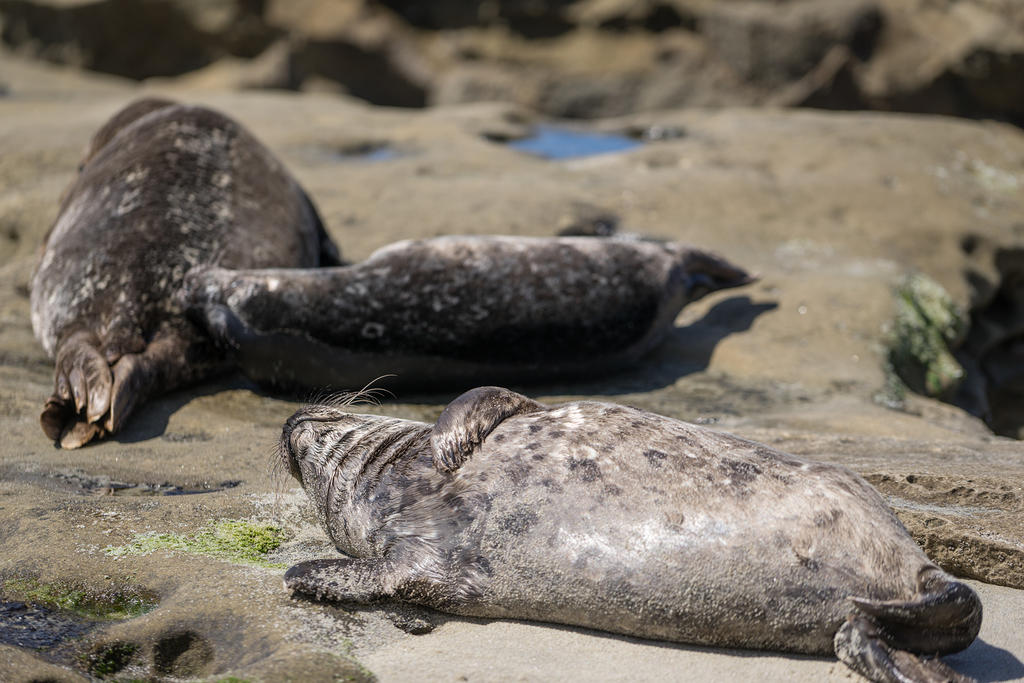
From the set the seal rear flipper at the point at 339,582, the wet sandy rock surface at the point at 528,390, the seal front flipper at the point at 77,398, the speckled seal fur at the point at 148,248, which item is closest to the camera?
the wet sandy rock surface at the point at 528,390

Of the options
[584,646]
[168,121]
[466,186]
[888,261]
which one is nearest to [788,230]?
[888,261]

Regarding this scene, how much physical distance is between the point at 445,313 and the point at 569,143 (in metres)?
5.47

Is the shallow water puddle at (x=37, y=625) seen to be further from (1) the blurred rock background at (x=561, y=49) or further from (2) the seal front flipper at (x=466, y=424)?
(1) the blurred rock background at (x=561, y=49)

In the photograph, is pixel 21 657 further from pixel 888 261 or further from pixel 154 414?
pixel 888 261

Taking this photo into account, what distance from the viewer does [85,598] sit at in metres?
3.22

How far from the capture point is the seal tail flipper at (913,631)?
9.04ft

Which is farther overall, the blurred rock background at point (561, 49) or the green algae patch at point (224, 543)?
the blurred rock background at point (561, 49)

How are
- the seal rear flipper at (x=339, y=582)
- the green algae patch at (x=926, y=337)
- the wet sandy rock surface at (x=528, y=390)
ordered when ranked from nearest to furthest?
the wet sandy rock surface at (x=528, y=390) → the seal rear flipper at (x=339, y=582) → the green algae patch at (x=926, y=337)

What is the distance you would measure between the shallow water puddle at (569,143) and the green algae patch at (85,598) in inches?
276

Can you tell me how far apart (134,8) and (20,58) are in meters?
1.71

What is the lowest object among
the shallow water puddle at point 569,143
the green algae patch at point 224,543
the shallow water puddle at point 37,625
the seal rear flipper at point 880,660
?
the shallow water puddle at point 569,143

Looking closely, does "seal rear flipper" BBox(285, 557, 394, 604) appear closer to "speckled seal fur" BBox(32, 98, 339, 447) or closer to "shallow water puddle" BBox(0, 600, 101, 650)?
"shallow water puddle" BBox(0, 600, 101, 650)

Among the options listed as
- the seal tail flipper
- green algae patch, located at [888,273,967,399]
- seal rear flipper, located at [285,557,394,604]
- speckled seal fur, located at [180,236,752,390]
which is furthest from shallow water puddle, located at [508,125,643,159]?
the seal tail flipper

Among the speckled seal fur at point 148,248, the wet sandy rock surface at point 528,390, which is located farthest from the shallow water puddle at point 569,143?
the speckled seal fur at point 148,248
